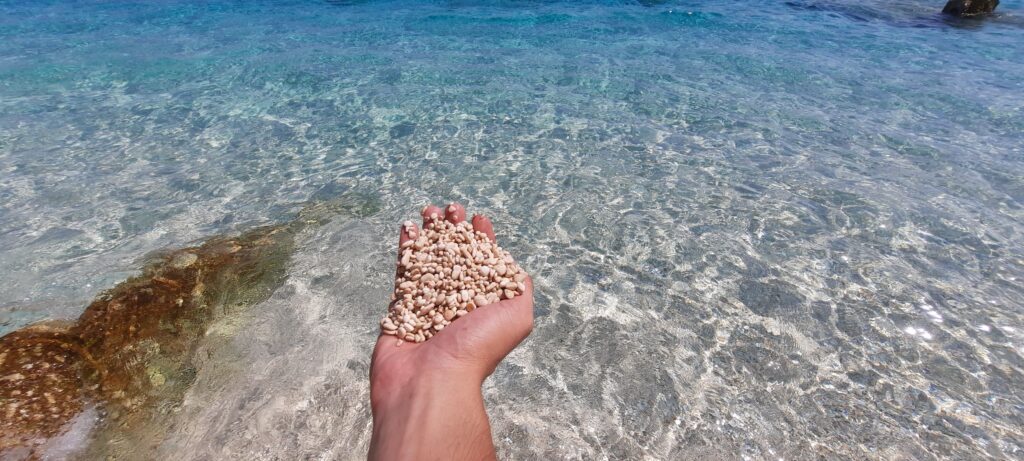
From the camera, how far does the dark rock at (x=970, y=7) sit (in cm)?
1311

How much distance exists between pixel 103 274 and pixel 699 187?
6030 mm

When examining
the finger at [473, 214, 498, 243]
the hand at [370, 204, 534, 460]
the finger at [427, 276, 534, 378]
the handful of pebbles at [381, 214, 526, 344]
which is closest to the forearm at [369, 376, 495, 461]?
the hand at [370, 204, 534, 460]

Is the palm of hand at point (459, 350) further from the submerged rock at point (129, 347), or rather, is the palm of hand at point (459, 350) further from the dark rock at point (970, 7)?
the dark rock at point (970, 7)

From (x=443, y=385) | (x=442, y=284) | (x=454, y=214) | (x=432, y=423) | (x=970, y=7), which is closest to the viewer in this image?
(x=432, y=423)

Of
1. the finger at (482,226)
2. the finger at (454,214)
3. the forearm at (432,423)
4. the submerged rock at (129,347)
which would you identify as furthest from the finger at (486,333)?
the submerged rock at (129,347)

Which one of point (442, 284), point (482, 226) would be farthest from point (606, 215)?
point (442, 284)

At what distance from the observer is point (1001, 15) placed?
13445mm

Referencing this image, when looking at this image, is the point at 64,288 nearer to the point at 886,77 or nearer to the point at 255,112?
the point at 255,112

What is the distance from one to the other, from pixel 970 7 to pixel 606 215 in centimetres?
1422

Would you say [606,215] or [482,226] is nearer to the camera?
[482,226]

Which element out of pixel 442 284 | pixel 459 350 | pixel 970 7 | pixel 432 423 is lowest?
pixel 432 423

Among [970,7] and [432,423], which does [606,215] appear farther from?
[970,7]

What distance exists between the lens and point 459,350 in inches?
102

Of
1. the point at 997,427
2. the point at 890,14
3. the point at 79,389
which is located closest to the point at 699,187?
the point at 997,427
